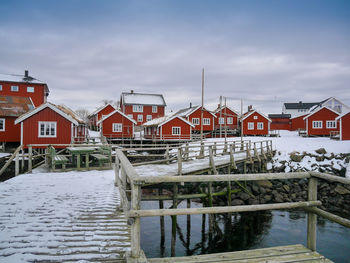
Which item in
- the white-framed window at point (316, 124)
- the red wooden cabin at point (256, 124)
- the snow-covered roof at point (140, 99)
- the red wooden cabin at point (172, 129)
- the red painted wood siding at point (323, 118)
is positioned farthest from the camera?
the snow-covered roof at point (140, 99)

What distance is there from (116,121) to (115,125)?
0.65m

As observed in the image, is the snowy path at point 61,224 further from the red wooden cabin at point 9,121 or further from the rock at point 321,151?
the red wooden cabin at point 9,121

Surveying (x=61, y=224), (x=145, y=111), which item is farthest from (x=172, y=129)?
(x=61, y=224)

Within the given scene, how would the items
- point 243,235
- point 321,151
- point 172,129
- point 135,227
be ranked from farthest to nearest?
point 172,129, point 321,151, point 243,235, point 135,227

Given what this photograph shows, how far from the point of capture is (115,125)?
39969 millimetres

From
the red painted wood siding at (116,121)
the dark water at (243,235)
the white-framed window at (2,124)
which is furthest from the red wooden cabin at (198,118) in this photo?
the dark water at (243,235)

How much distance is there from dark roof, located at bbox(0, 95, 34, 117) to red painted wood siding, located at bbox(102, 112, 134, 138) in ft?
36.7

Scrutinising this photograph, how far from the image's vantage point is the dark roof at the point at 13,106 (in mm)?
27792

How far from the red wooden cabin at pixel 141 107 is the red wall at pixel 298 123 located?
95.2 ft

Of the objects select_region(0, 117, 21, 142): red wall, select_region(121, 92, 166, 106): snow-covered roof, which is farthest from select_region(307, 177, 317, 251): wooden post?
select_region(121, 92, 166, 106): snow-covered roof

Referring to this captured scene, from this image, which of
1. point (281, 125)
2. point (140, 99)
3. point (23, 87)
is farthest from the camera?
point (281, 125)

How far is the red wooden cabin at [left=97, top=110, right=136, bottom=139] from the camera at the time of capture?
39.4 meters

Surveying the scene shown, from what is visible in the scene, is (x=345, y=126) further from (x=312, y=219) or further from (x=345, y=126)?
(x=312, y=219)

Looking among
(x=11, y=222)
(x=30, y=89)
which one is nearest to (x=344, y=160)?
(x=11, y=222)
